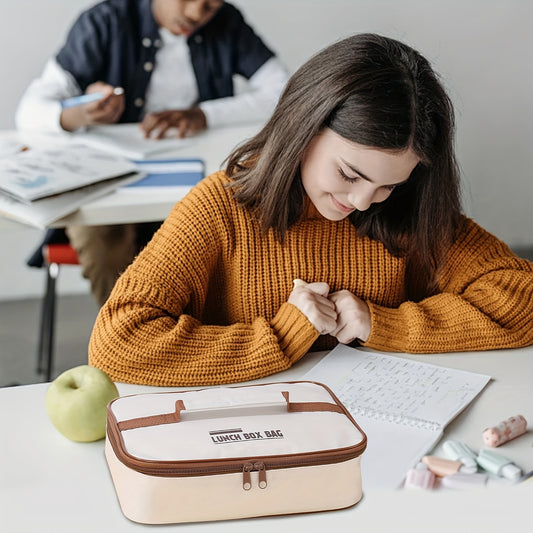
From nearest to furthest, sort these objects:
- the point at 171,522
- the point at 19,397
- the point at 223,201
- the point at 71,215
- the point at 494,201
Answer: the point at 171,522, the point at 19,397, the point at 223,201, the point at 71,215, the point at 494,201

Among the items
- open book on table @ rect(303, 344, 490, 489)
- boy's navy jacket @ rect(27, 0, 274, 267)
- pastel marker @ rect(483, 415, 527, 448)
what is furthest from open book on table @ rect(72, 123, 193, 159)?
pastel marker @ rect(483, 415, 527, 448)

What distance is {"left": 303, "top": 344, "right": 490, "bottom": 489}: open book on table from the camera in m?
0.96

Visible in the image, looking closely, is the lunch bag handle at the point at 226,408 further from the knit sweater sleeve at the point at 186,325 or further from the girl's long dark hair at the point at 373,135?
the girl's long dark hair at the point at 373,135

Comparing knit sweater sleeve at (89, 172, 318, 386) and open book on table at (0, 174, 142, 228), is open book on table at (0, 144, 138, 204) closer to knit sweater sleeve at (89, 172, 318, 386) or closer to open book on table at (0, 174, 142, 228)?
open book on table at (0, 174, 142, 228)

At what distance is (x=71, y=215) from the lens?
179 cm

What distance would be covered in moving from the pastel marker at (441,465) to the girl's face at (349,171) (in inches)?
16.7

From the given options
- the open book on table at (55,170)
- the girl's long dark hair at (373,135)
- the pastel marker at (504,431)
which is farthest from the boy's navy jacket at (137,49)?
the pastel marker at (504,431)

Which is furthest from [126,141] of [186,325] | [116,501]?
[116,501]

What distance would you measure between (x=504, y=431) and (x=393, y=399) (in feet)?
0.50

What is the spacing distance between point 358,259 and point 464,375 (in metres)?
0.30

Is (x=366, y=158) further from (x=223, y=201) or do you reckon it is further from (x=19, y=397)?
(x=19, y=397)

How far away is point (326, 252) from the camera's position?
1397mm

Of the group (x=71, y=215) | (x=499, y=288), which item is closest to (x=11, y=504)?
(x=499, y=288)

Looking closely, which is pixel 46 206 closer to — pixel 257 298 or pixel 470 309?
pixel 257 298
